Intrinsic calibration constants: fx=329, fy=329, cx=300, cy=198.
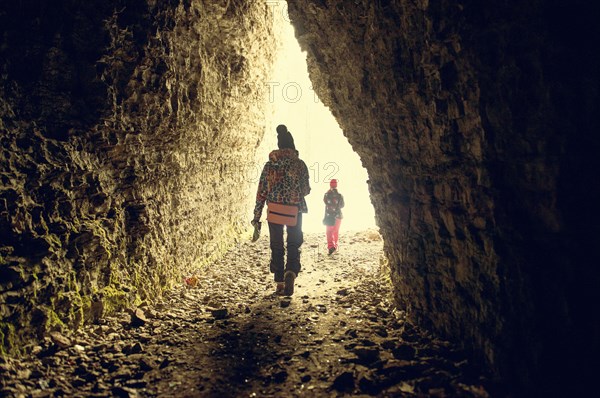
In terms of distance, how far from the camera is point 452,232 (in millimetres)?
2814

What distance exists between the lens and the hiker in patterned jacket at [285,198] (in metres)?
4.89

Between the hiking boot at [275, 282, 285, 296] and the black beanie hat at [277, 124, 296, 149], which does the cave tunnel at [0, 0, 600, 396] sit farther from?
the hiking boot at [275, 282, 285, 296]

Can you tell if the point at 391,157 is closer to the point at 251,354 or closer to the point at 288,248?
the point at 288,248

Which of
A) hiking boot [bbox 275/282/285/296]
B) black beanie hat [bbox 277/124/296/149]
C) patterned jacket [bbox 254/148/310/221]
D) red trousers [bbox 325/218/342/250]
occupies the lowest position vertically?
hiking boot [bbox 275/282/285/296]

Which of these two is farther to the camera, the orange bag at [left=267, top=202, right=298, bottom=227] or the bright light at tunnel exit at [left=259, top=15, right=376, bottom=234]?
the bright light at tunnel exit at [left=259, top=15, right=376, bottom=234]

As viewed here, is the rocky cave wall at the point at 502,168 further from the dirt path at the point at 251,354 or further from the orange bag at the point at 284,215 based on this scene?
→ the orange bag at the point at 284,215

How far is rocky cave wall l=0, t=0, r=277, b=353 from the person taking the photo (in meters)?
2.88

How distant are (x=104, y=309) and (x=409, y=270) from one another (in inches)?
132

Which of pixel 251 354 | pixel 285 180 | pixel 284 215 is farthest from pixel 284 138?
pixel 251 354

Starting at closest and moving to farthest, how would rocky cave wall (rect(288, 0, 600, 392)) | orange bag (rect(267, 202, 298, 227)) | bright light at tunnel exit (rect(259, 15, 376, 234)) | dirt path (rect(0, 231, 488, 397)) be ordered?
rocky cave wall (rect(288, 0, 600, 392)) → dirt path (rect(0, 231, 488, 397)) → orange bag (rect(267, 202, 298, 227)) → bright light at tunnel exit (rect(259, 15, 376, 234))

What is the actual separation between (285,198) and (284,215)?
0.83ft

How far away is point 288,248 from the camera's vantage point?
4.93 m

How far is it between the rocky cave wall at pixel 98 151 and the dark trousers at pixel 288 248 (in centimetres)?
161

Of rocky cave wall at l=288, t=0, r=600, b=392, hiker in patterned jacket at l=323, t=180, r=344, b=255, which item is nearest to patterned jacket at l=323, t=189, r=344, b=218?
hiker in patterned jacket at l=323, t=180, r=344, b=255
